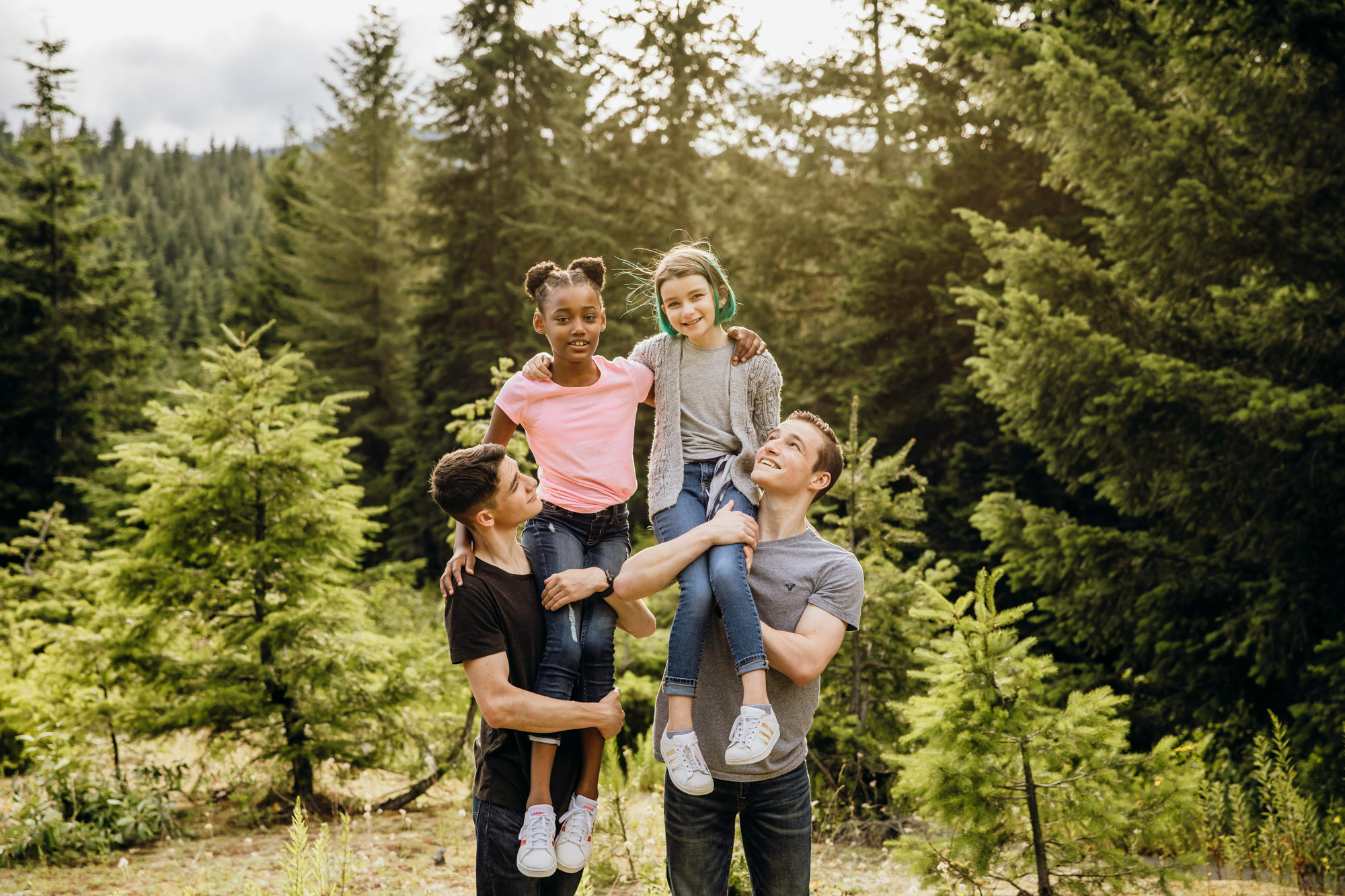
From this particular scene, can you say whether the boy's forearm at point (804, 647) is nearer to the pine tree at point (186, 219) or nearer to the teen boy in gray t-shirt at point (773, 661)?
the teen boy in gray t-shirt at point (773, 661)

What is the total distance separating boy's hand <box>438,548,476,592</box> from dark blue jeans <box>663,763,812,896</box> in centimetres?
87

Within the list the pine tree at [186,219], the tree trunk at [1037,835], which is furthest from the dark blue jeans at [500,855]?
the pine tree at [186,219]

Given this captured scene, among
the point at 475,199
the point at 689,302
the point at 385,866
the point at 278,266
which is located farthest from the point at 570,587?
the point at 278,266

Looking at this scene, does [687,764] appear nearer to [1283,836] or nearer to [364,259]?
[1283,836]

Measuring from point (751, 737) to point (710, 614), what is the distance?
0.41m

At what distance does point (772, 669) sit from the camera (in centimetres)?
261

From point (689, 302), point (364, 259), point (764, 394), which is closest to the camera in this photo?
point (689, 302)

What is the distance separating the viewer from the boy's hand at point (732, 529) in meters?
2.56

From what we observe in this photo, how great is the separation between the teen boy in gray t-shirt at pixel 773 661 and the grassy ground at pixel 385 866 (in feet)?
7.43

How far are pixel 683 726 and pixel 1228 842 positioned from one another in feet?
16.5

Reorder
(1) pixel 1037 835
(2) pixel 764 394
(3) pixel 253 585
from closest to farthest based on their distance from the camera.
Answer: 1. (2) pixel 764 394
2. (1) pixel 1037 835
3. (3) pixel 253 585

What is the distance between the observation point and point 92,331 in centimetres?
2094

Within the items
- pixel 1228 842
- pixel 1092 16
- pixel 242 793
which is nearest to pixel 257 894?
pixel 242 793

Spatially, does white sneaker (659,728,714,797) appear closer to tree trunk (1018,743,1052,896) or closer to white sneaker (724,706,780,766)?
white sneaker (724,706,780,766)
